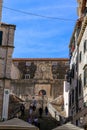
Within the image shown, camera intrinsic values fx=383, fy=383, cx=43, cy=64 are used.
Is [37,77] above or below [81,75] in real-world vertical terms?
above

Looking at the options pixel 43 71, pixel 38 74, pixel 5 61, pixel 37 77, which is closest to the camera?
pixel 5 61

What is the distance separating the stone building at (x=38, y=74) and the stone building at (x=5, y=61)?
77.6 feet

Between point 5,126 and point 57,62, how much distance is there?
57145 millimetres

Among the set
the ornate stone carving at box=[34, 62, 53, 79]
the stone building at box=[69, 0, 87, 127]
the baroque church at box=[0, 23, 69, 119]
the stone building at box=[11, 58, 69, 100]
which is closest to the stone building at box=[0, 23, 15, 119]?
the stone building at box=[69, 0, 87, 127]

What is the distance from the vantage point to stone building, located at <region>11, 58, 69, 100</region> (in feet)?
226

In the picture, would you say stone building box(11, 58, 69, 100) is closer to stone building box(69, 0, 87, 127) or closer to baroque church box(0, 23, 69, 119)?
baroque church box(0, 23, 69, 119)

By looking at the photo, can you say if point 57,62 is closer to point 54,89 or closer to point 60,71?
point 60,71

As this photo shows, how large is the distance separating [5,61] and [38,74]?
92.3 ft

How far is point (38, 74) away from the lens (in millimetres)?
73000

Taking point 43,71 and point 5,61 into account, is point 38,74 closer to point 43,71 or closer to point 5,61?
point 43,71

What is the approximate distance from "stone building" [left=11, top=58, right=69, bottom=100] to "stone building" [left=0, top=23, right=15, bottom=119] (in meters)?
23.6

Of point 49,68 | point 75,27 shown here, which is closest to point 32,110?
point 75,27

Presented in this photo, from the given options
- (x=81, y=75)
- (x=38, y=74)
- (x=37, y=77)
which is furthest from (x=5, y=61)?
(x=38, y=74)

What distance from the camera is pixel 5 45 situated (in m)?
45.6
